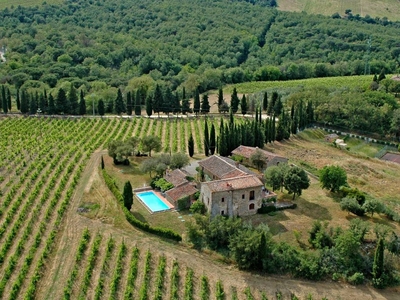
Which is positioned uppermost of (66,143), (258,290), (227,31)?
(227,31)

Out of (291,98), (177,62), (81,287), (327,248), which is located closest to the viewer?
(81,287)

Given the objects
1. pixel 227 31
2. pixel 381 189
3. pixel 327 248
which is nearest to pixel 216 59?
pixel 227 31

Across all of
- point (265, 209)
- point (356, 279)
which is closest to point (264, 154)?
point (265, 209)

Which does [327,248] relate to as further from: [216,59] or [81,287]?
[216,59]

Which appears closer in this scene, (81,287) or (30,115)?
(81,287)

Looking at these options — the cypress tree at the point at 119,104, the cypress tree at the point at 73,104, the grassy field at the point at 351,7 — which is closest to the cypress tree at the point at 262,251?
the cypress tree at the point at 119,104

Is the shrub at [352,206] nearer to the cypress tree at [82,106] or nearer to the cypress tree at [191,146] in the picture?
the cypress tree at [191,146]
